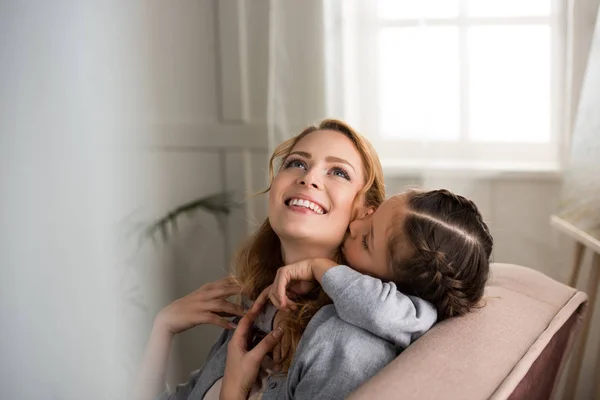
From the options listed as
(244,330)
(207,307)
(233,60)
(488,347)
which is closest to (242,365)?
(244,330)

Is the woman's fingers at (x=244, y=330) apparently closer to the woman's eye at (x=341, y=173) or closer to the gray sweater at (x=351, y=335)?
the gray sweater at (x=351, y=335)

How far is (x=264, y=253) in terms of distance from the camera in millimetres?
1676

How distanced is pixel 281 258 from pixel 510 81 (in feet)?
3.14

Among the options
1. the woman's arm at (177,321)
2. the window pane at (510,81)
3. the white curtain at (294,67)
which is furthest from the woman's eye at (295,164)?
the window pane at (510,81)

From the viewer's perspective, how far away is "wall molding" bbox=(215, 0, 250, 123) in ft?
6.18

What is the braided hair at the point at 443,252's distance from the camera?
1.30m

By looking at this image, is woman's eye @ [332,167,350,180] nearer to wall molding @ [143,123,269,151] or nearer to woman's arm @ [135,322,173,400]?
wall molding @ [143,123,269,151]

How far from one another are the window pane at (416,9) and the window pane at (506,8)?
0.20ft

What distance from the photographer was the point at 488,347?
50.3 inches

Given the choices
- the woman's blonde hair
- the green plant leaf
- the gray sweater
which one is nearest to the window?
the green plant leaf

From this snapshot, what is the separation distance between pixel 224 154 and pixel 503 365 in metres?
0.97

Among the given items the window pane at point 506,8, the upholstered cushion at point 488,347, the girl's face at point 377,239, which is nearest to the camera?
the upholstered cushion at point 488,347

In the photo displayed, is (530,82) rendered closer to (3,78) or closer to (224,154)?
(224,154)

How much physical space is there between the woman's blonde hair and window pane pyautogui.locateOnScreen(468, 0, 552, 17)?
803 mm
